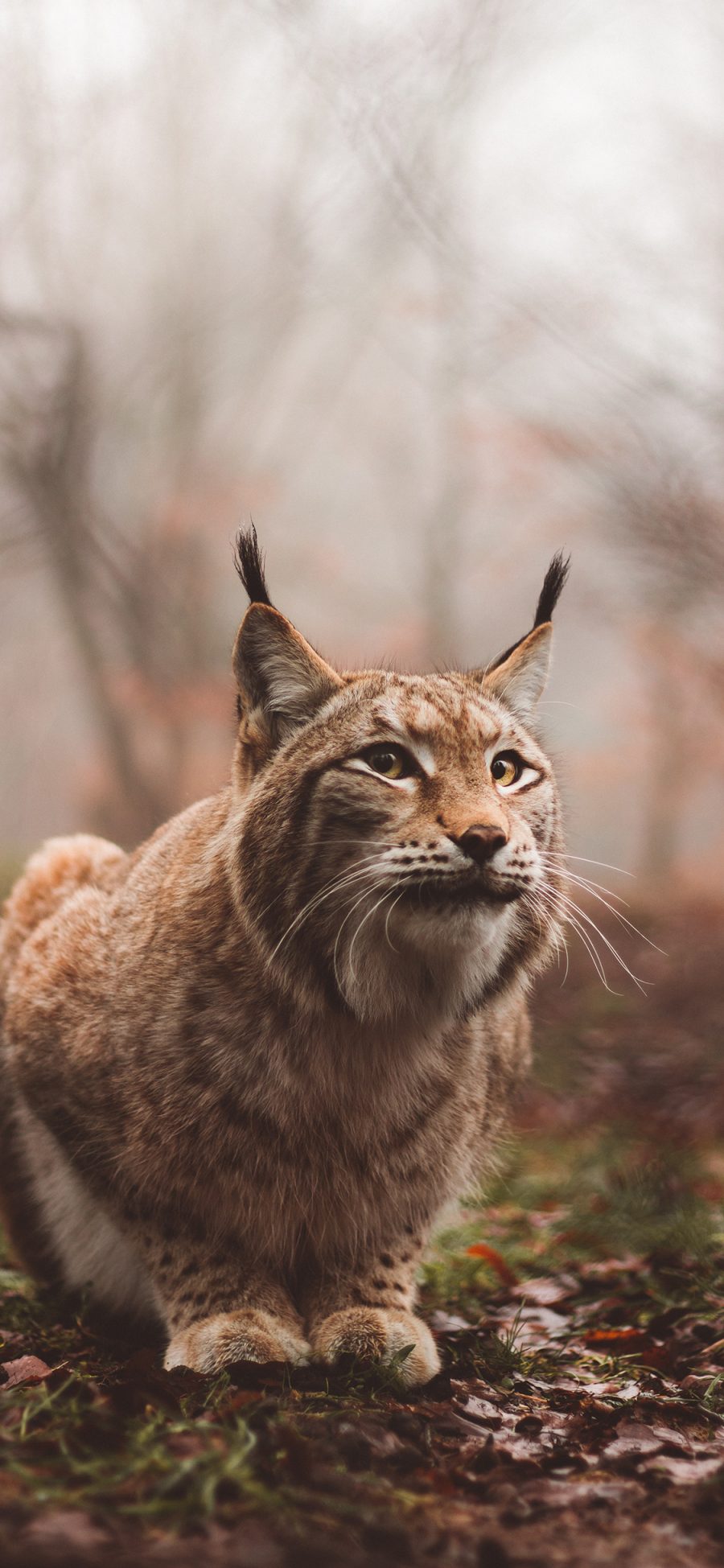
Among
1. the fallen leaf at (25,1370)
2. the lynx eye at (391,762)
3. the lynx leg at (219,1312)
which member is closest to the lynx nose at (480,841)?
the lynx eye at (391,762)

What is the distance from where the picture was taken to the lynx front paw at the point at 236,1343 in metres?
3.10

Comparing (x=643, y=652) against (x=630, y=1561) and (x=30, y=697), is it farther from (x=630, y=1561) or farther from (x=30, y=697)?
(x=630, y=1561)

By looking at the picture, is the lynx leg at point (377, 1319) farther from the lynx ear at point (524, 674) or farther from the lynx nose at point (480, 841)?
the lynx ear at point (524, 674)

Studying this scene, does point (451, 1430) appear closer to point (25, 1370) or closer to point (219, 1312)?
point (219, 1312)

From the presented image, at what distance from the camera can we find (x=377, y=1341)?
3.21 metres

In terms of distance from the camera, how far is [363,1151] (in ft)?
11.1

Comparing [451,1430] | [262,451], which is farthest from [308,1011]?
[262,451]

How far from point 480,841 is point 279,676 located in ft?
2.82

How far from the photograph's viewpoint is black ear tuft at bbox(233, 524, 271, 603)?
3311mm

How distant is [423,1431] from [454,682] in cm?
194

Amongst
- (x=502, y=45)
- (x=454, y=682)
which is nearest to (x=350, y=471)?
(x=502, y=45)

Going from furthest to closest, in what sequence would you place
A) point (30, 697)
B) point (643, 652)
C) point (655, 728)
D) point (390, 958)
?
point (30, 697), point (655, 728), point (643, 652), point (390, 958)

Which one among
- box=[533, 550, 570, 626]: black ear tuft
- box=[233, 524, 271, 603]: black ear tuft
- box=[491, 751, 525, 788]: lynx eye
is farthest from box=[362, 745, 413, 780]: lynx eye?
box=[533, 550, 570, 626]: black ear tuft

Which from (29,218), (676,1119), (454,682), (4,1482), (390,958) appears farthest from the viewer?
(29,218)
